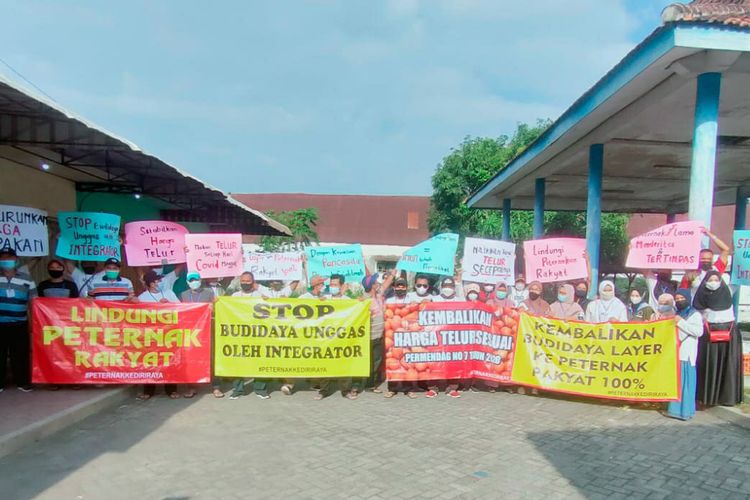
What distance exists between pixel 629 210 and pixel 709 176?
1469 cm

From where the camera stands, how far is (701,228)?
21.0 feet

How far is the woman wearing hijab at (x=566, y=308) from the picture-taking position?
7.37 m

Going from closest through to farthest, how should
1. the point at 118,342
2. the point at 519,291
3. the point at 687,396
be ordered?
the point at 687,396 → the point at 118,342 → the point at 519,291

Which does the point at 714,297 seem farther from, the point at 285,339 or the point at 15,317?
the point at 15,317

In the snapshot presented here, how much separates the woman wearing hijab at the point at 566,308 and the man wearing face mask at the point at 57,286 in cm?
645

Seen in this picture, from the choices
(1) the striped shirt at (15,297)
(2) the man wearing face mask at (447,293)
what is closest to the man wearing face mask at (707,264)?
(2) the man wearing face mask at (447,293)

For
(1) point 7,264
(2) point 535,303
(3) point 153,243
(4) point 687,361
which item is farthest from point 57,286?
(4) point 687,361

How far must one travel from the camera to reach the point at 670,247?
21.4 ft

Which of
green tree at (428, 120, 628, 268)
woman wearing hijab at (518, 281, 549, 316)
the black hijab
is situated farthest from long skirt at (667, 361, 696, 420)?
green tree at (428, 120, 628, 268)

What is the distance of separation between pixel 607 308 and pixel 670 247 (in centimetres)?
115

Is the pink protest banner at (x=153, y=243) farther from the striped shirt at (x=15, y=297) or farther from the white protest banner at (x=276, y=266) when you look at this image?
the striped shirt at (x=15, y=297)

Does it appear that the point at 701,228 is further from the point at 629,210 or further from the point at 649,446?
the point at 629,210

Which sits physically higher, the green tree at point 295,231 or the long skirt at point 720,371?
the green tree at point 295,231

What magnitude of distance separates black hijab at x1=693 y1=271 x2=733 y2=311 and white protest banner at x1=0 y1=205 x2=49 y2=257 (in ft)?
27.8
